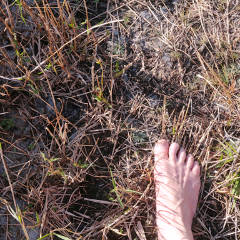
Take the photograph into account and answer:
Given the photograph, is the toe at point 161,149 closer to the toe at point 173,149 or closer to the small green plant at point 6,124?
the toe at point 173,149

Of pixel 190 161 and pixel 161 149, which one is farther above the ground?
pixel 161 149

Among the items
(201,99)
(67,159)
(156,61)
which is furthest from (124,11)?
(67,159)

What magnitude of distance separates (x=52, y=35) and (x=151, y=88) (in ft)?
2.01

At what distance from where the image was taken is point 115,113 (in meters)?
1.60

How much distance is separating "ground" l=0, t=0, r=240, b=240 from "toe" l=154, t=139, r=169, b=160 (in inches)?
1.4

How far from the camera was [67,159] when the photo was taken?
59.7 inches

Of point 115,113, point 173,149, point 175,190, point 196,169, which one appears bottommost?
point 175,190

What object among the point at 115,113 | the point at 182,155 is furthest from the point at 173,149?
the point at 115,113

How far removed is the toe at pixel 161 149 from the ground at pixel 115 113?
3cm

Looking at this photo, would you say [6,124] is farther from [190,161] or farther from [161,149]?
[190,161]

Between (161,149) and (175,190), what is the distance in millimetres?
277

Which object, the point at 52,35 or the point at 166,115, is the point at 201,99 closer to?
the point at 166,115

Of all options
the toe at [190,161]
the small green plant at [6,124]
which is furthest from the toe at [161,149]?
the small green plant at [6,124]

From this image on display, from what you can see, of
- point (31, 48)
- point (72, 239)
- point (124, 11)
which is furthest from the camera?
point (124, 11)
